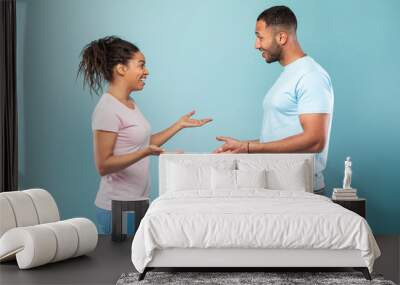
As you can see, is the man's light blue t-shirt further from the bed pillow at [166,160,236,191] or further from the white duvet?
the white duvet

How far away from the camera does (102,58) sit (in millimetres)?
7914

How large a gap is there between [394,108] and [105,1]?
10.7 feet

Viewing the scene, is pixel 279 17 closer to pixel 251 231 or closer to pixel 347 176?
pixel 347 176

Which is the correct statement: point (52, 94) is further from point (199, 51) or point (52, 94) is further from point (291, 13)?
point (291, 13)

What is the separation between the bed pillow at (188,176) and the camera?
22.7 ft

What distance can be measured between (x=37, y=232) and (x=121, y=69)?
8.37 feet

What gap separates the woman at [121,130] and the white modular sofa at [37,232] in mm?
1309

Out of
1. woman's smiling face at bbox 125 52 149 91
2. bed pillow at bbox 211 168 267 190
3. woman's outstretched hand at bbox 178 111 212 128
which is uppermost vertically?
woman's smiling face at bbox 125 52 149 91

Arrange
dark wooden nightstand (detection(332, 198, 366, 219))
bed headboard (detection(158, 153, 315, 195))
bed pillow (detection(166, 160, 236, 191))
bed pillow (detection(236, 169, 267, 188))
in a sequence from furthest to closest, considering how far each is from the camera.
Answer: bed headboard (detection(158, 153, 315, 195)) → dark wooden nightstand (detection(332, 198, 366, 219)) → bed pillow (detection(166, 160, 236, 191)) → bed pillow (detection(236, 169, 267, 188))

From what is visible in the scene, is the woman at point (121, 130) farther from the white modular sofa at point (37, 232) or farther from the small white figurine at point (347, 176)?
the small white figurine at point (347, 176)

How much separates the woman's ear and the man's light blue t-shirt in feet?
5.01

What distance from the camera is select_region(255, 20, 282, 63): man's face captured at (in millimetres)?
7695

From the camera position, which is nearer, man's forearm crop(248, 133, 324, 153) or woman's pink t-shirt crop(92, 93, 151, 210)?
man's forearm crop(248, 133, 324, 153)

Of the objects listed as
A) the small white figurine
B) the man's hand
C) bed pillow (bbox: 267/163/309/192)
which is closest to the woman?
the man's hand
